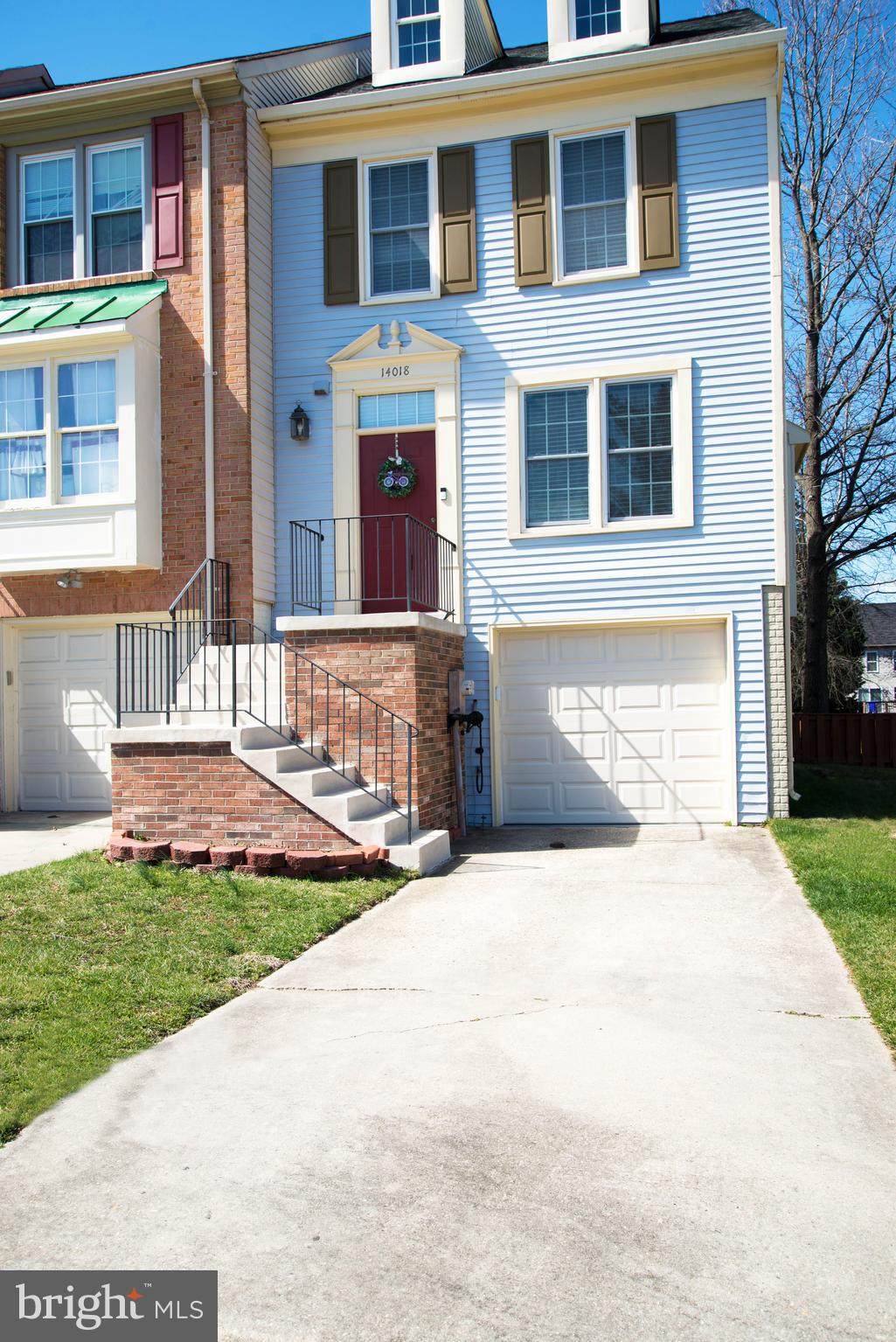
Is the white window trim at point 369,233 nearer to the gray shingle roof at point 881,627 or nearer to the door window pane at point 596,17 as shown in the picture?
the door window pane at point 596,17

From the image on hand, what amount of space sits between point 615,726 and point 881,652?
158ft

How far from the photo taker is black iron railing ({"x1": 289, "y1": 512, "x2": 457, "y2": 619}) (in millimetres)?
11898

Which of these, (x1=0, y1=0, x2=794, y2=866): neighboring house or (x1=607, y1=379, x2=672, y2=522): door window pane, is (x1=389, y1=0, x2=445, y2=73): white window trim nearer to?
(x1=0, y1=0, x2=794, y2=866): neighboring house

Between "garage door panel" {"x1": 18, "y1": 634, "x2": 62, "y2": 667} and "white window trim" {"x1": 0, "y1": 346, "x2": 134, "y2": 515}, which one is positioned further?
"garage door panel" {"x1": 18, "y1": 634, "x2": 62, "y2": 667}

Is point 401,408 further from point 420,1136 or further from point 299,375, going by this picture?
point 420,1136

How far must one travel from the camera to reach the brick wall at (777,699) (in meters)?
11.1

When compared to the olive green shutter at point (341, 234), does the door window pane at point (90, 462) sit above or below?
below

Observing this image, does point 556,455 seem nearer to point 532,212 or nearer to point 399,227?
point 532,212

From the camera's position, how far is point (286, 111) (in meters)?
12.1

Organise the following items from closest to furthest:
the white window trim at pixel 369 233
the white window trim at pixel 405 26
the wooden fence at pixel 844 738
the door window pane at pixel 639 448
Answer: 1. the door window pane at pixel 639 448
2. the white window trim at pixel 369 233
3. the white window trim at pixel 405 26
4. the wooden fence at pixel 844 738

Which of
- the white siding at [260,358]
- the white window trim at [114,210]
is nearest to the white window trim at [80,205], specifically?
the white window trim at [114,210]

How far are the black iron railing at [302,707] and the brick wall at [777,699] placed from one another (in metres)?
4.00

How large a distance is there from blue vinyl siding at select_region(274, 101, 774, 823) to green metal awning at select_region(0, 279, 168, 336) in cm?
161

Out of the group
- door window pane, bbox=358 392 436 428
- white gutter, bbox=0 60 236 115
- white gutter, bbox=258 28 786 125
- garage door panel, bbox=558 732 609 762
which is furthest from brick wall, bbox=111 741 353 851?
white gutter, bbox=258 28 786 125
